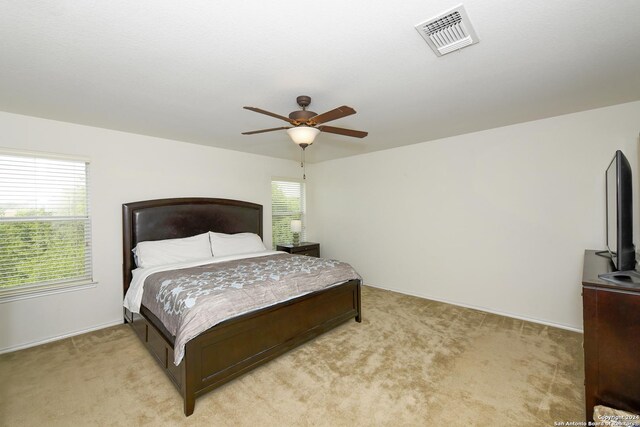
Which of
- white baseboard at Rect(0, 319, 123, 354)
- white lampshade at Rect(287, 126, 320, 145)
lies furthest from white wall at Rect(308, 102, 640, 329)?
white baseboard at Rect(0, 319, 123, 354)

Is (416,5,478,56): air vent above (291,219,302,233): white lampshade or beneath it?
above

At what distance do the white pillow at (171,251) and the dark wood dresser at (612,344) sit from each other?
12.1 ft

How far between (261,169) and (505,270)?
13.1ft

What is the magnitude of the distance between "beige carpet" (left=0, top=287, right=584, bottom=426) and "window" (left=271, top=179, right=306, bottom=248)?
2.60 m

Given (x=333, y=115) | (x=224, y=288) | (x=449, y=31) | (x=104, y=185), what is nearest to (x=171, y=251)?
(x=104, y=185)

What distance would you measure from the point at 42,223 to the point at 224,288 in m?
2.33

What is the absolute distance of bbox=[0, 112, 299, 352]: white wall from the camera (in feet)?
9.30

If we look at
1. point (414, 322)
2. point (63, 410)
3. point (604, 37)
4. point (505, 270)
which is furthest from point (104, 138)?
point (505, 270)

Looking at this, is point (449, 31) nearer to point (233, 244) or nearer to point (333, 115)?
point (333, 115)

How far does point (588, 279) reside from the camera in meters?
1.62

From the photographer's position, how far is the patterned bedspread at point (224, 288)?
2014 millimetres

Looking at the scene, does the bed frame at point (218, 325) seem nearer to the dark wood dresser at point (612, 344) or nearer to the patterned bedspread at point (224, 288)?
the patterned bedspread at point (224, 288)

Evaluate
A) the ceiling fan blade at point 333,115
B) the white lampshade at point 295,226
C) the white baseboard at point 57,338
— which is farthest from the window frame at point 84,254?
the white lampshade at point 295,226

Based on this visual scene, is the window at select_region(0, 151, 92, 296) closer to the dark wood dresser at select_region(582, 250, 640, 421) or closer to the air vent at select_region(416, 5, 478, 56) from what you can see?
the air vent at select_region(416, 5, 478, 56)
